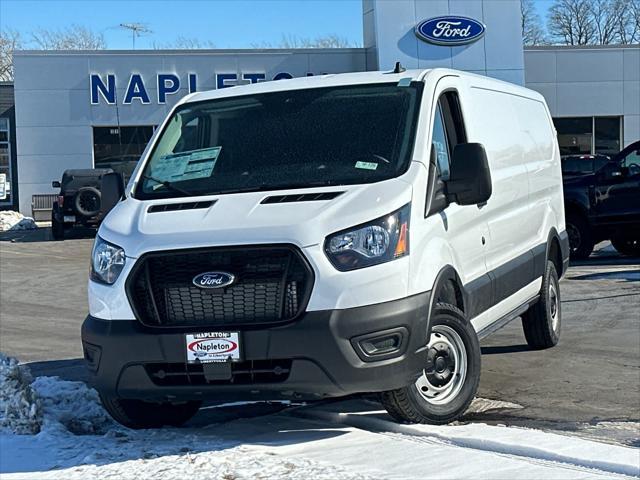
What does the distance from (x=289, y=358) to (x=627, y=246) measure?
13.4m

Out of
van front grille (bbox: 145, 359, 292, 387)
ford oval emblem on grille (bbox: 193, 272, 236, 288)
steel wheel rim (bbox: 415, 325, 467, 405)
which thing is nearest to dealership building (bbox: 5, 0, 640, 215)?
steel wheel rim (bbox: 415, 325, 467, 405)

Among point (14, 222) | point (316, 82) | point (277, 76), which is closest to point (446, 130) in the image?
point (316, 82)

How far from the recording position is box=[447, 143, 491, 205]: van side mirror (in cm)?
584

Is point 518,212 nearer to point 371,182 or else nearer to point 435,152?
point 435,152

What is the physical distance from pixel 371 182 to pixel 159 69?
28022mm

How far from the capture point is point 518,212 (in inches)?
300

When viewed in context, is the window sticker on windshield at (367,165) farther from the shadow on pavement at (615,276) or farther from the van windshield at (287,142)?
the shadow on pavement at (615,276)

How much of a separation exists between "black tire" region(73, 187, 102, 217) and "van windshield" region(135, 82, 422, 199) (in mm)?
19314

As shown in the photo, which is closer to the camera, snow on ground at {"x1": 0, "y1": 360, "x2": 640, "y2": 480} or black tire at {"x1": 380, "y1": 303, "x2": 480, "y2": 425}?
snow on ground at {"x1": 0, "y1": 360, "x2": 640, "y2": 480}

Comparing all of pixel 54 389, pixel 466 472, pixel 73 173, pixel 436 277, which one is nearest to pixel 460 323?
pixel 436 277

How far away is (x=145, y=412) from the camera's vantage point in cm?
606

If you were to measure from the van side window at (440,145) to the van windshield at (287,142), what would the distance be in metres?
0.18

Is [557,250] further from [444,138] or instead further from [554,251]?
[444,138]

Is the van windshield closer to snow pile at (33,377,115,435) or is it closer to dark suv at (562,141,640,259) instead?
snow pile at (33,377,115,435)
